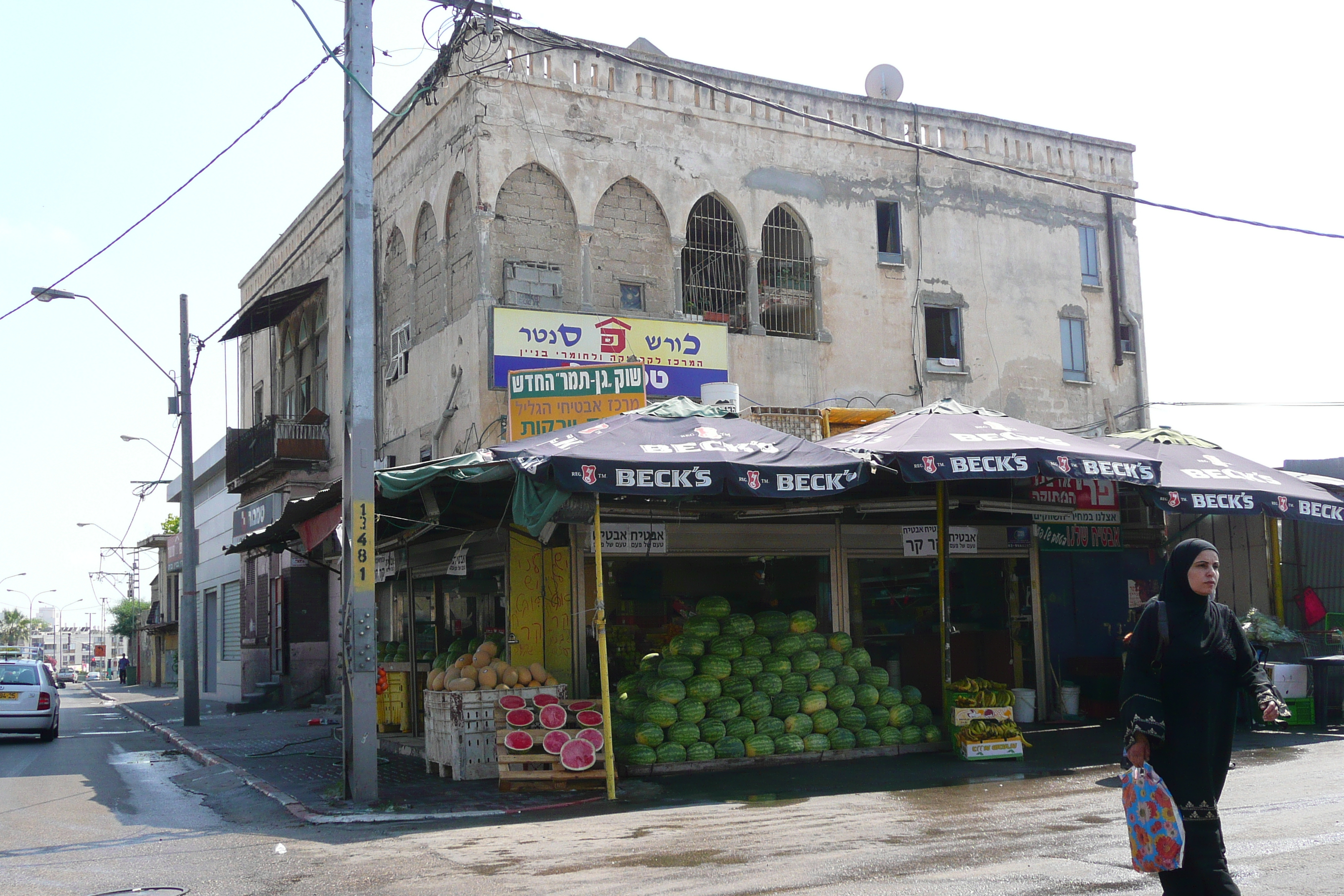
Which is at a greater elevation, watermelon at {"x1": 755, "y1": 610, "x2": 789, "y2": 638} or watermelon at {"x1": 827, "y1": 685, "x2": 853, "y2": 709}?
watermelon at {"x1": 755, "y1": 610, "x2": 789, "y2": 638}

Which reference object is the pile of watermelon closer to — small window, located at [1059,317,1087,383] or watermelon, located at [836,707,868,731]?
watermelon, located at [836,707,868,731]

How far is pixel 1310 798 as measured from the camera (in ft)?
30.2

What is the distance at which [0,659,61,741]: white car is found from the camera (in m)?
20.2

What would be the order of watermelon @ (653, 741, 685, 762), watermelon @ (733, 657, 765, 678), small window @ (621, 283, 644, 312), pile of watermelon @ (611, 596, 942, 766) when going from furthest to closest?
small window @ (621, 283, 644, 312), watermelon @ (733, 657, 765, 678), pile of watermelon @ (611, 596, 942, 766), watermelon @ (653, 741, 685, 762)

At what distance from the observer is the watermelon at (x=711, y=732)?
12.1m

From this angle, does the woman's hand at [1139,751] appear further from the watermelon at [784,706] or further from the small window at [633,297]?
the small window at [633,297]

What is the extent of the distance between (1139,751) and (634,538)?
8632 mm

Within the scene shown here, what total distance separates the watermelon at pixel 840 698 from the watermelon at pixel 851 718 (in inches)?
1.9

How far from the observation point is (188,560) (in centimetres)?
2334

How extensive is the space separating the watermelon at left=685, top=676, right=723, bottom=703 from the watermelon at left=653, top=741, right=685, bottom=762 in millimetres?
563

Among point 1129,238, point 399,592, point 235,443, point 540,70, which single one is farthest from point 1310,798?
point 235,443

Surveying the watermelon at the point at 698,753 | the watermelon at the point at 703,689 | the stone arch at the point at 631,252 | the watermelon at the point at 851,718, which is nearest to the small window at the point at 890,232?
the stone arch at the point at 631,252

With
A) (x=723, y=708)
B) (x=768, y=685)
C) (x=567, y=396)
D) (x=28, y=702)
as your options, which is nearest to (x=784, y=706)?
(x=768, y=685)

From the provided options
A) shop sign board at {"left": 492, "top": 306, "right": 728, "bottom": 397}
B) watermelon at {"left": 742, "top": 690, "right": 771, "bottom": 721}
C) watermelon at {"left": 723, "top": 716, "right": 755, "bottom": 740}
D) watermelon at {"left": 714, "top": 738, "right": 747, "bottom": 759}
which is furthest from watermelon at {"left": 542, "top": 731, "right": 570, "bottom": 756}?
shop sign board at {"left": 492, "top": 306, "right": 728, "bottom": 397}
